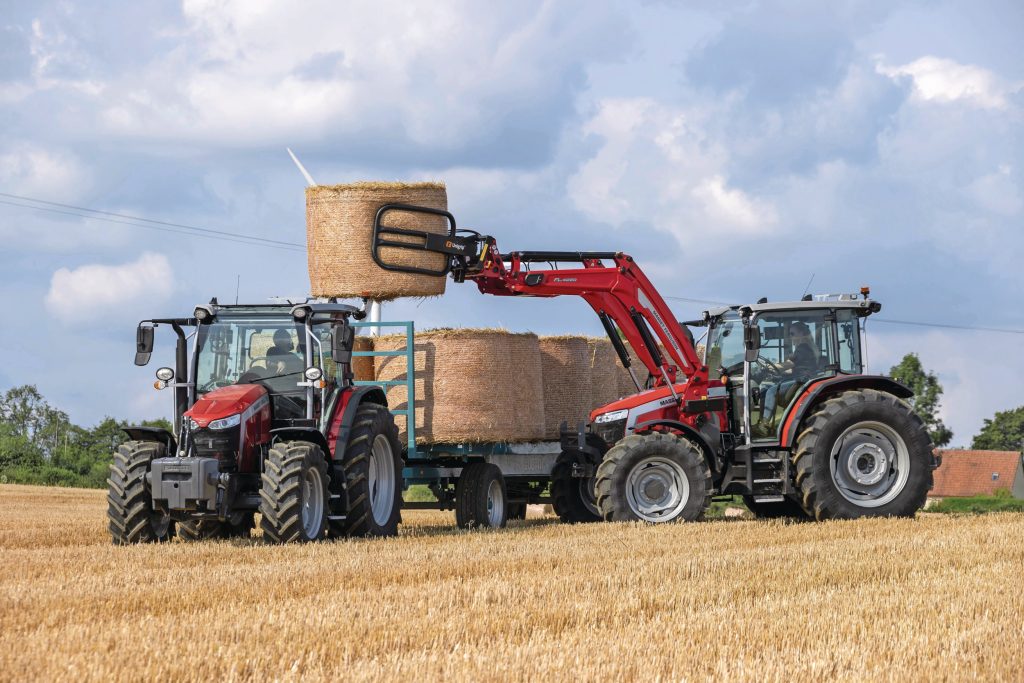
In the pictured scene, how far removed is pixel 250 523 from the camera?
12344 mm

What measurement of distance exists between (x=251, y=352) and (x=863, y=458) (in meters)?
6.26

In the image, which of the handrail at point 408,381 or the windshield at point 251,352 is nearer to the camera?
the windshield at point 251,352

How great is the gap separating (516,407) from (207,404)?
400cm

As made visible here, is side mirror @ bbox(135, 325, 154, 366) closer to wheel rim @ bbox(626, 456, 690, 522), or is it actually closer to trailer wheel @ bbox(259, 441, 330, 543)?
trailer wheel @ bbox(259, 441, 330, 543)

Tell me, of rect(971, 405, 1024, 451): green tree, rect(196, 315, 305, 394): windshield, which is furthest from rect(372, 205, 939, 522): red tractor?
rect(971, 405, 1024, 451): green tree

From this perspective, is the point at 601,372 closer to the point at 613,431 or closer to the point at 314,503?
the point at 613,431

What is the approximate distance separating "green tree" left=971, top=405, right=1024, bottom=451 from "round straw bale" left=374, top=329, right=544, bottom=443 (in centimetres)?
6466

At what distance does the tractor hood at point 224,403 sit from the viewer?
34.0 feet

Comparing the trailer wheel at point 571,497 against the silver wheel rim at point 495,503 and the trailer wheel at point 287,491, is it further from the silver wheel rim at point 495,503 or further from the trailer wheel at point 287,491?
the trailer wheel at point 287,491

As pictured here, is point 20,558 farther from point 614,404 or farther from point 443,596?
point 614,404

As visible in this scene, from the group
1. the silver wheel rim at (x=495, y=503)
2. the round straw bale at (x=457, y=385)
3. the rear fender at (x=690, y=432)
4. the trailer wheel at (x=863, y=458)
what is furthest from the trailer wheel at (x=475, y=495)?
the trailer wheel at (x=863, y=458)

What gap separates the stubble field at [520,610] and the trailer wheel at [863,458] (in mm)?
2345

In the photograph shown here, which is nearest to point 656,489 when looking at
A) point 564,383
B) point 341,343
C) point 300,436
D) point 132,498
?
point 564,383

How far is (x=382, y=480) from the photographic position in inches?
472
